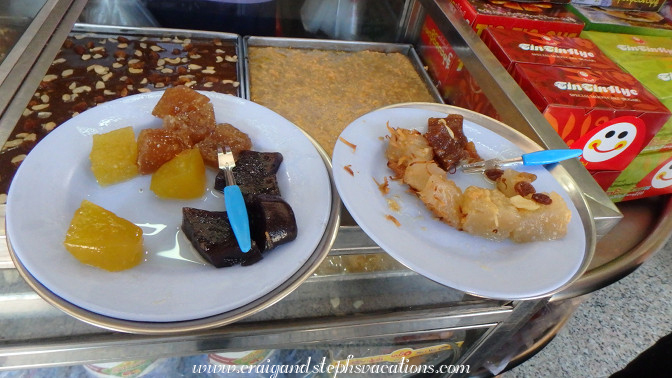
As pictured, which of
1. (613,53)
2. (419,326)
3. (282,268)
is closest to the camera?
(282,268)

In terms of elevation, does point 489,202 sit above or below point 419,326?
above

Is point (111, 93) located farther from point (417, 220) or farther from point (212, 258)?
point (417, 220)

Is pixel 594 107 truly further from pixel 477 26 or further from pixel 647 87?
pixel 477 26

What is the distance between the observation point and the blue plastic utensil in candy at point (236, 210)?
84 cm

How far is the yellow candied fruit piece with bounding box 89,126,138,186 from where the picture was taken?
983 mm

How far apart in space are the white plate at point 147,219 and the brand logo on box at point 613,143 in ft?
3.36

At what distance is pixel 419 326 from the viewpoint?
1.26m

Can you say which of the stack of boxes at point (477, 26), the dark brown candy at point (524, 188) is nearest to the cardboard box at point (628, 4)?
the stack of boxes at point (477, 26)

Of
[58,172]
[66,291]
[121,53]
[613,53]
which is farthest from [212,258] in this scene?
[613,53]

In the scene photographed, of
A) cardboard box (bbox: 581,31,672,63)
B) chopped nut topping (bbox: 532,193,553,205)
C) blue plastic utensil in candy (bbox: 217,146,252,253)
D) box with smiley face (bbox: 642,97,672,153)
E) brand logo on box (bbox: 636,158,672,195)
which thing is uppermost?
chopped nut topping (bbox: 532,193,553,205)

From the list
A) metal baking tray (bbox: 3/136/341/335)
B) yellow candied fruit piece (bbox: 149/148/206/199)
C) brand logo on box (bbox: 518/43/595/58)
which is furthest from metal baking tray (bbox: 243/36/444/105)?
metal baking tray (bbox: 3/136/341/335)

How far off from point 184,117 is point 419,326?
0.85m

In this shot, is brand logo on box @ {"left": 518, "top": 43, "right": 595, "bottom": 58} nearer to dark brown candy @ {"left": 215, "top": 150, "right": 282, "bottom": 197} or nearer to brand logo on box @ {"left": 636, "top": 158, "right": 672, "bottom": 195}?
brand logo on box @ {"left": 636, "top": 158, "right": 672, "bottom": 195}

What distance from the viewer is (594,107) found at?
4.60 feet
